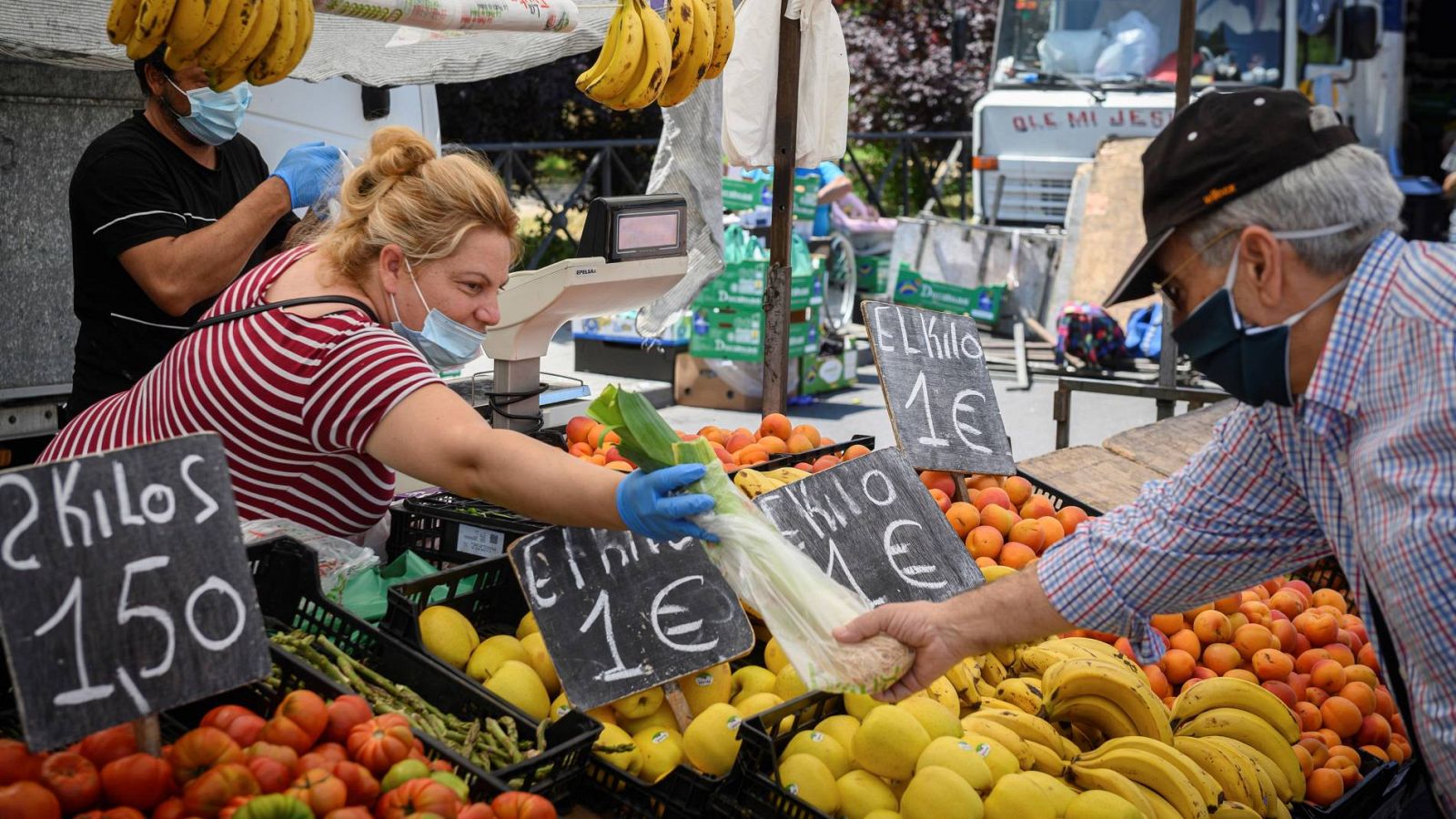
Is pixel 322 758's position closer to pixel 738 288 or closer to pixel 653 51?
pixel 653 51

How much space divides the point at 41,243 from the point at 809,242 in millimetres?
7115

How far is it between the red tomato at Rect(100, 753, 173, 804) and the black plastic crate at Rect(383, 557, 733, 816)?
24.9 inches

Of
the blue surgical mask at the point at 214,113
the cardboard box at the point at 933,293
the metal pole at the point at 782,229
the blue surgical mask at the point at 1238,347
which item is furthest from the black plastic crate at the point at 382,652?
the cardboard box at the point at 933,293

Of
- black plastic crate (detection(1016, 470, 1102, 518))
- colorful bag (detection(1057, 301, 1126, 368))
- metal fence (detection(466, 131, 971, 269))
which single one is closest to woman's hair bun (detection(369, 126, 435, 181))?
black plastic crate (detection(1016, 470, 1102, 518))

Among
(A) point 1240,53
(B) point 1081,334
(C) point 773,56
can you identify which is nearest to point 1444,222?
(A) point 1240,53

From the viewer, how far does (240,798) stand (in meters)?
1.69

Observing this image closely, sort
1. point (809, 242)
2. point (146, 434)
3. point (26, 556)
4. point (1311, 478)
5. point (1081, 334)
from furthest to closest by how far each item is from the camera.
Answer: point (809, 242) → point (1081, 334) → point (146, 434) → point (1311, 478) → point (26, 556)

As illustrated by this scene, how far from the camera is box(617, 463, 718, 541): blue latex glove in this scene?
2160 mm

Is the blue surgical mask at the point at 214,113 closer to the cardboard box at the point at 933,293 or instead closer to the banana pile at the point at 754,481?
the banana pile at the point at 754,481

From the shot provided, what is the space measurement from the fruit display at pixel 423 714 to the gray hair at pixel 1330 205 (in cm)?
139

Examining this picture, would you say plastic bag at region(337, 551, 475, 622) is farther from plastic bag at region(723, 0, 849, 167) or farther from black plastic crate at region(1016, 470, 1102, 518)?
plastic bag at region(723, 0, 849, 167)

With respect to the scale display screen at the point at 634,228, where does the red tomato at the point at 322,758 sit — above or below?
below

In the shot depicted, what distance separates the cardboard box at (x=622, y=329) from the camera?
9.57 meters

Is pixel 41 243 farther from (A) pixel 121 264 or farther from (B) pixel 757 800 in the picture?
(B) pixel 757 800
